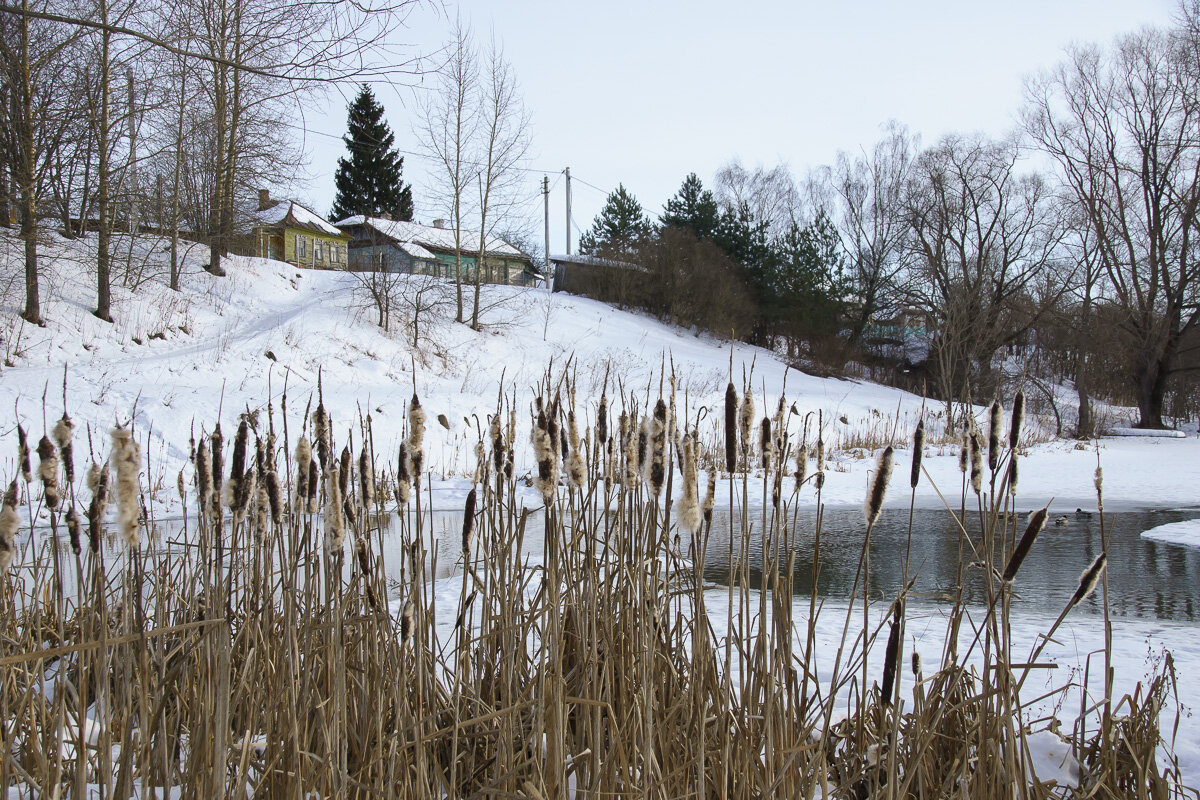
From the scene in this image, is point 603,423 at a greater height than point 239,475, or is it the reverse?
point 603,423

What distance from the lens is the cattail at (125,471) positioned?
114cm

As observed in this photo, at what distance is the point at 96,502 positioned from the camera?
1.65 meters

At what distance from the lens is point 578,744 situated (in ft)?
5.88

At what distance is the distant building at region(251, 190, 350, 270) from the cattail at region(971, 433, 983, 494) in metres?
31.5

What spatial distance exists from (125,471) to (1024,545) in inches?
56.4

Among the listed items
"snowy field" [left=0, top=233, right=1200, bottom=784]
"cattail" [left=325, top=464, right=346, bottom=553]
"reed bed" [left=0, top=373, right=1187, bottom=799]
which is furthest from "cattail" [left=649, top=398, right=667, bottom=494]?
"snowy field" [left=0, top=233, right=1200, bottom=784]

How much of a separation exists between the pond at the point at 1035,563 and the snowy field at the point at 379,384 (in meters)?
0.37

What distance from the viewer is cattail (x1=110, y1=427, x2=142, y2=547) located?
1139 mm

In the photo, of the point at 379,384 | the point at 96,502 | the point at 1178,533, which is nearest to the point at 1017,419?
the point at 96,502

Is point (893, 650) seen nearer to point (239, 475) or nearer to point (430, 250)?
point (239, 475)

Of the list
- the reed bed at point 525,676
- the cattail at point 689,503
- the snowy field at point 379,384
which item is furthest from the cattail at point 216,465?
the cattail at point 689,503

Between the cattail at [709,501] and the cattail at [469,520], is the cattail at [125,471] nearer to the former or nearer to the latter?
the cattail at [469,520]

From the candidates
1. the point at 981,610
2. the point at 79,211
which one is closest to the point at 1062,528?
the point at 981,610

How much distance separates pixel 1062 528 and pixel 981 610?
3254 mm
